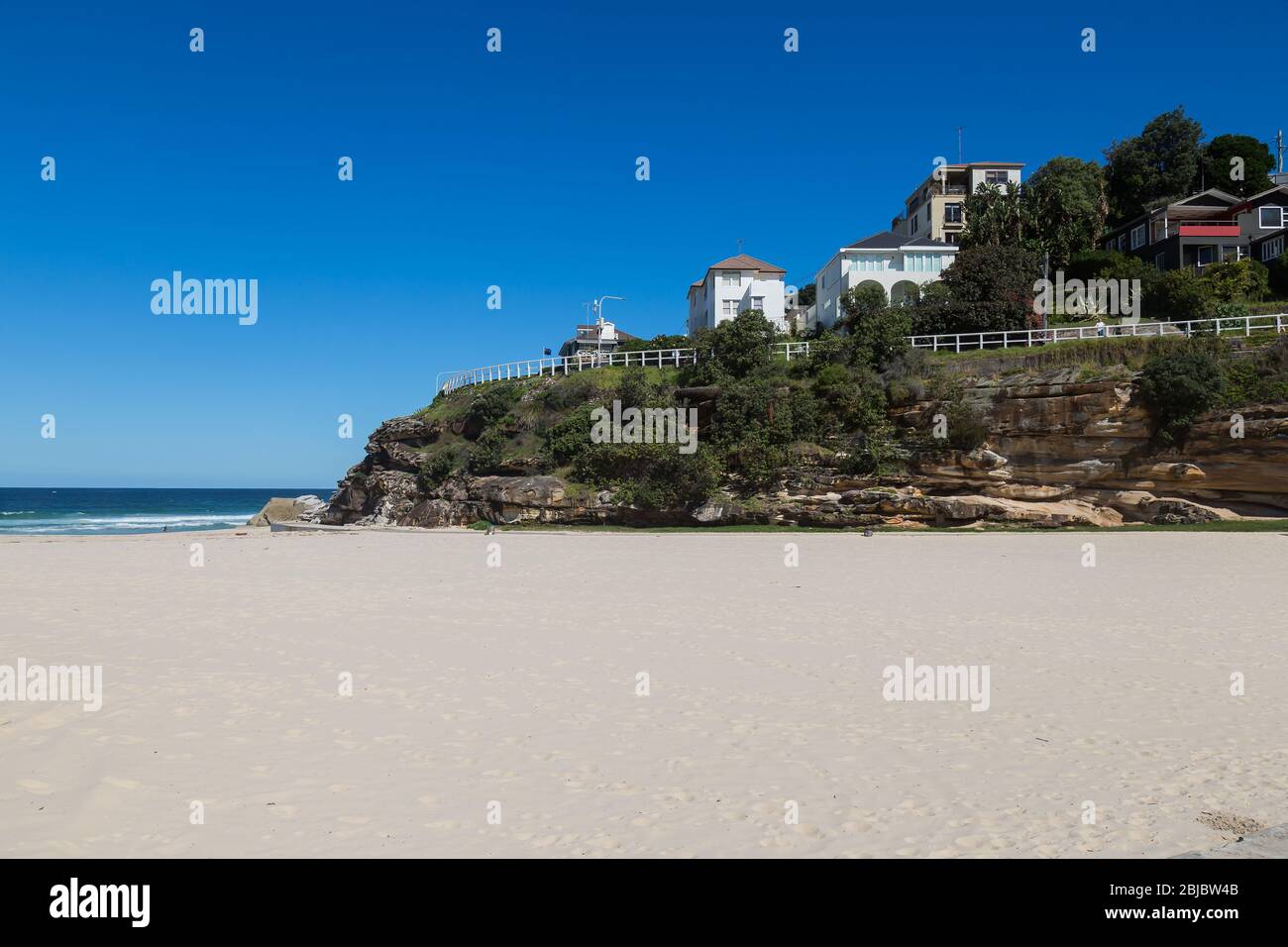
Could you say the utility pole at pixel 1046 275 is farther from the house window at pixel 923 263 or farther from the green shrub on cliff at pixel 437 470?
the green shrub on cliff at pixel 437 470

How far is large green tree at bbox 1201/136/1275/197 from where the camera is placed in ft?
203

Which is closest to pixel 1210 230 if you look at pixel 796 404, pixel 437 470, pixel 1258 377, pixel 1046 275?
pixel 1046 275

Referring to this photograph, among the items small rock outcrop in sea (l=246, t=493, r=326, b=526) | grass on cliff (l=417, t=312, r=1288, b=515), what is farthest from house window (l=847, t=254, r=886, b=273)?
small rock outcrop in sea (l=246, t=493, r=326, b=526)

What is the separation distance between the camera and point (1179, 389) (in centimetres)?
3081

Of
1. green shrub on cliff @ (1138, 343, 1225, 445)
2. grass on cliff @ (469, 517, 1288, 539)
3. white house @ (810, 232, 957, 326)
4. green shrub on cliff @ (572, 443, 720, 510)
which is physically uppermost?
white house @ (810, 232, 957, 326)

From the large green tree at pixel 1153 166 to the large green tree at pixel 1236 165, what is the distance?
1.26m

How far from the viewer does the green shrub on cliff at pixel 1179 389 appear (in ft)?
100

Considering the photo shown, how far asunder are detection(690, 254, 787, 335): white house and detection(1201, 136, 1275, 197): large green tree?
35592 millimetres

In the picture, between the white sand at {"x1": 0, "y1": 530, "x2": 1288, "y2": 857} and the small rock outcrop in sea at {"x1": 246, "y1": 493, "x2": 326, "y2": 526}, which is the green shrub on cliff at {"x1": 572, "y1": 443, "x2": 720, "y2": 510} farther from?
the small rock outcrop in sea at {"x1": 246, "y1": 493, "x2": 326, "y2": 526}

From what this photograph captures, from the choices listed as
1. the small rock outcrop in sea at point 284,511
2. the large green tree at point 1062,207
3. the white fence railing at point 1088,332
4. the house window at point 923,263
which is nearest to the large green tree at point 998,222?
the large green tree at point 1062,207

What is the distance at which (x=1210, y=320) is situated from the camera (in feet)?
111

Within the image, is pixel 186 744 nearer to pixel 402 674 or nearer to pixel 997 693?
pixel 402 674

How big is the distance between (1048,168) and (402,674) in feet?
209

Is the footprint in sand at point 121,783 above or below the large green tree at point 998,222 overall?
below
